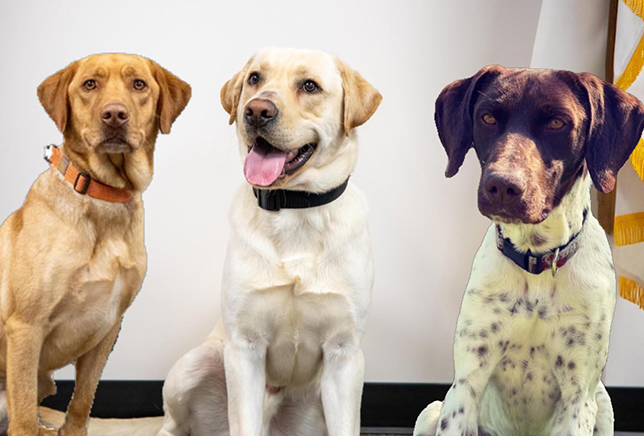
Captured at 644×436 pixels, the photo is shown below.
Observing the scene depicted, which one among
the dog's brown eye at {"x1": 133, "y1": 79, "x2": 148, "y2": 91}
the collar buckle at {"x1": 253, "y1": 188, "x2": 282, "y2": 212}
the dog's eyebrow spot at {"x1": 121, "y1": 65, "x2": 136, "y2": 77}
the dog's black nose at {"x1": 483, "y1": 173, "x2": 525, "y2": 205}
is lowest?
the collar buckle at {"x1": 253, "y1": 188, "x2": 282, "y2": 212}

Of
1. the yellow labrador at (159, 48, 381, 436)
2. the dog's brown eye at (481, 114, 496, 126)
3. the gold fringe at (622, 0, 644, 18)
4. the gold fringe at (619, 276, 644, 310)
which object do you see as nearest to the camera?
the dog's brown eye at (481, 114, 496, 126)

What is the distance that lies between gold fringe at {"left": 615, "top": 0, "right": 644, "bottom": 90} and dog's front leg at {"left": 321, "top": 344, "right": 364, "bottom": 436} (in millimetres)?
1168

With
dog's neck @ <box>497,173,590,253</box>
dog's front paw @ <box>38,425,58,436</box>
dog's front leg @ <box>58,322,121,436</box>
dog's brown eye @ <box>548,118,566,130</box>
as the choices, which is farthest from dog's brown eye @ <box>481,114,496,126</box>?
dog's front paw @ <box>38,425,58,436</box>

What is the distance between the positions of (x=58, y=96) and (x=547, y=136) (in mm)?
1312

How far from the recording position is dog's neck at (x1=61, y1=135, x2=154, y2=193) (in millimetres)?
2000

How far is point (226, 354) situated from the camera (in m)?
1.90

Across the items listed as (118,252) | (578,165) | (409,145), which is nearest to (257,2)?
(409,145)

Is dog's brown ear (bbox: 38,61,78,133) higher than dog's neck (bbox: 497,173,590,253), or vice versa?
dog's brown ear (bbox: 38,61,78,133)

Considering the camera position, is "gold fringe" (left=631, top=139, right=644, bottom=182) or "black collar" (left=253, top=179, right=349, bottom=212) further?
"gold fringe" (left=631, top=139, right=644, bottom=182)

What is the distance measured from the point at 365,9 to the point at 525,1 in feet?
2.06

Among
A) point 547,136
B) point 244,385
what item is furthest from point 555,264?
point 244,385

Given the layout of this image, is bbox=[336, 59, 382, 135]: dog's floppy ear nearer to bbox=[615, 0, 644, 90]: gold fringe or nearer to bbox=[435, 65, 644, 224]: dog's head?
bbox=[435, 65, 644, 224]: dog's head

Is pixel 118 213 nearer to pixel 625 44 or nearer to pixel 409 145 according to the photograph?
pixel 409 145

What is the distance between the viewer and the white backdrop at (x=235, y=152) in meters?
2.70
